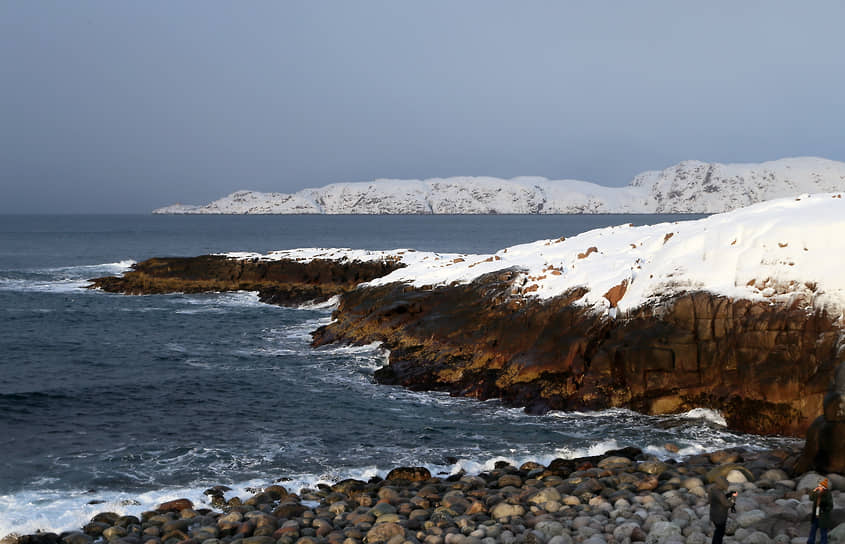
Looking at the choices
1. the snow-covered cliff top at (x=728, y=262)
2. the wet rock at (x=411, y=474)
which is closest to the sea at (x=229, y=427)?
the wet rock at (x=411, y=474)

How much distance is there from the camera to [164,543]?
12.0 metres

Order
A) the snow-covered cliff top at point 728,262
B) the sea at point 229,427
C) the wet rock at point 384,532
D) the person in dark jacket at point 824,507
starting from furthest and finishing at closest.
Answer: the snow-covered cliff top at point 728,262 → the sea at point 229,427 → the wet rock at point 384,532 → the person in dark jacket at point 824,507

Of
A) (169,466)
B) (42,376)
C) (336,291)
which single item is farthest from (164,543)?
(336,291)

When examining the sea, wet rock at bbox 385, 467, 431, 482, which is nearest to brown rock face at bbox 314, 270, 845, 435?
the sea

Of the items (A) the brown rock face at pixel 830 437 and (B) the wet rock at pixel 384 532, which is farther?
(A) the brown rock face at pixel 830 437

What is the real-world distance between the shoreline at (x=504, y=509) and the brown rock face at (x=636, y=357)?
3.38 meters

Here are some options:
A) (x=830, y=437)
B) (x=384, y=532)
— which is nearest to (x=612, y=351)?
(x=830, y=437)

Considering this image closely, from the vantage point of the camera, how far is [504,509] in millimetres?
12492

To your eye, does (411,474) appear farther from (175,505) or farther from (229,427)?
(229,427)

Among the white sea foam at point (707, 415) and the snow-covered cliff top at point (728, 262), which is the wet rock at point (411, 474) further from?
the snow-covered cliff top at point (728, 262)

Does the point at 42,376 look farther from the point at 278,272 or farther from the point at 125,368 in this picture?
the point at 278,272

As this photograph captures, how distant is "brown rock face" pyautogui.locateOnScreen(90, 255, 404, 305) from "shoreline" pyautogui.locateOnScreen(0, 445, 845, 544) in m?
36.2

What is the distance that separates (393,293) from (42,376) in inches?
623

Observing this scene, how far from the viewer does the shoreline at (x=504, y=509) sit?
1116cm
